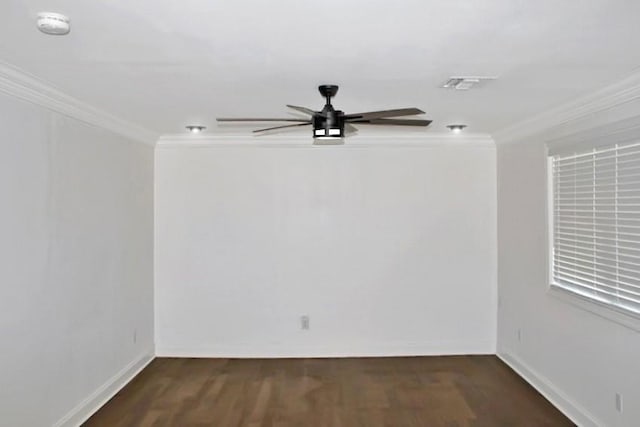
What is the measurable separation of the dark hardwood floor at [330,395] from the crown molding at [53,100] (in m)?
2.35

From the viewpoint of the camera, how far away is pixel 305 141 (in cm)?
495

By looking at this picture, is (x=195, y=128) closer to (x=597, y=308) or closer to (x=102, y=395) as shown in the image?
(x=102, y=395)

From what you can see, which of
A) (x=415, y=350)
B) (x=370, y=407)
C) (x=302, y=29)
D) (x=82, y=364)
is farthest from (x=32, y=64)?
(x=415, y=350)

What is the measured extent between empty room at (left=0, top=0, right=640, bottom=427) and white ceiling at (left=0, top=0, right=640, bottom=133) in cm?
2

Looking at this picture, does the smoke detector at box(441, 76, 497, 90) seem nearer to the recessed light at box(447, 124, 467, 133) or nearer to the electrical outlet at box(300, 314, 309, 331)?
the recessed light at box(447, 124, 467, 133)

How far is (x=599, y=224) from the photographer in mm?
3246

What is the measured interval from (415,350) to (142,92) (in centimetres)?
379

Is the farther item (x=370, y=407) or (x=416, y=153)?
(x=416, y=153)

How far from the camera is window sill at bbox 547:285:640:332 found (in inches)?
113

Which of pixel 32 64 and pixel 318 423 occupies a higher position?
pixel 32 64

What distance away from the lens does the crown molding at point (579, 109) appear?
2832 mm

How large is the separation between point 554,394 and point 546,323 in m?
0.58

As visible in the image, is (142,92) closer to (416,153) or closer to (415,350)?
(416,153)

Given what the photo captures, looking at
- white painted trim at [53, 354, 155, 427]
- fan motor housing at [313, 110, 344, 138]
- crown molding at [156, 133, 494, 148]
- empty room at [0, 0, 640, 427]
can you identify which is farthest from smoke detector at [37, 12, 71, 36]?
crown molding at [156, 133, 494, 148]
